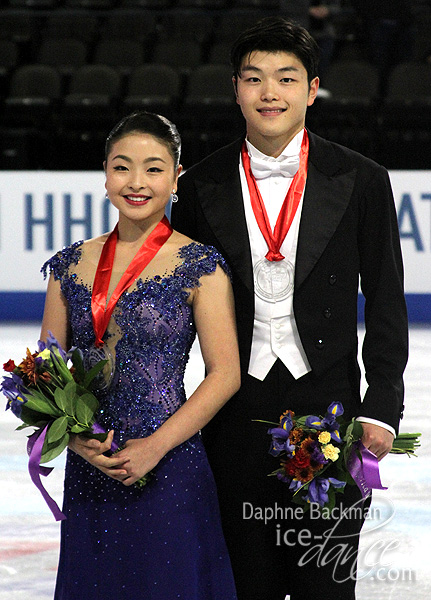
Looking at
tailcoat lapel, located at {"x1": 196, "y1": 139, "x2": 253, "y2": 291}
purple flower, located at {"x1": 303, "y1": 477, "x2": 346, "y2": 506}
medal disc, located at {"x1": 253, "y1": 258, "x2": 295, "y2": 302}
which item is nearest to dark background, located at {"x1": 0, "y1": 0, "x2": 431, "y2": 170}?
tailcoat lapel, located at {"x1": 196, "y1": 139, "x2": 253, "y2": 291}

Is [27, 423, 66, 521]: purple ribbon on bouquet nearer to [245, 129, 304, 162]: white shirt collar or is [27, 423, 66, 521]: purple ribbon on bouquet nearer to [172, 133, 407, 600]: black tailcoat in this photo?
[172, 133, 407, 600]: black tailcoat

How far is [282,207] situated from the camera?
2160mm

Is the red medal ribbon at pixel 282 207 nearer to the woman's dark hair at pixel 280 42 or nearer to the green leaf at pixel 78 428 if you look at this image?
the woman's dark hair at pixel 280 42

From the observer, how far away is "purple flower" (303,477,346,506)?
2016 millimetres

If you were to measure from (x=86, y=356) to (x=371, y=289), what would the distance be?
2.13ft

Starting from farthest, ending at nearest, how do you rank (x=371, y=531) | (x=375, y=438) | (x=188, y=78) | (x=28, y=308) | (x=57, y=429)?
(x=188, y=78), (x=28, y=308), (x=371, y=531), (x=375, y=438), (x=57, y=429)

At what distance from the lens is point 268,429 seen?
216cm

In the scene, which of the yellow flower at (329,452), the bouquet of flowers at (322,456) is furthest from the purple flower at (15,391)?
the yellow flower at (329,452)

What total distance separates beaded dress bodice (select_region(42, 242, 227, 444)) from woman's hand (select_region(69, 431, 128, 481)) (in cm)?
11

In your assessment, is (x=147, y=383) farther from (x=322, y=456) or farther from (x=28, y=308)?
(x=28, y=308)

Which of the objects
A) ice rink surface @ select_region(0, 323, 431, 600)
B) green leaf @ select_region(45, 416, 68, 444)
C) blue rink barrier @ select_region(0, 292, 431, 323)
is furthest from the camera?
blue rink barrier @ select_region(0, 292, 431, 323)

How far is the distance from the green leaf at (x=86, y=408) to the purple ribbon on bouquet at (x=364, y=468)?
0.55 m

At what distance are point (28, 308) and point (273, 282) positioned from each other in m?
5.78

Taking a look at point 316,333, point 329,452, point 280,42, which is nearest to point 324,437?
point 329,452
